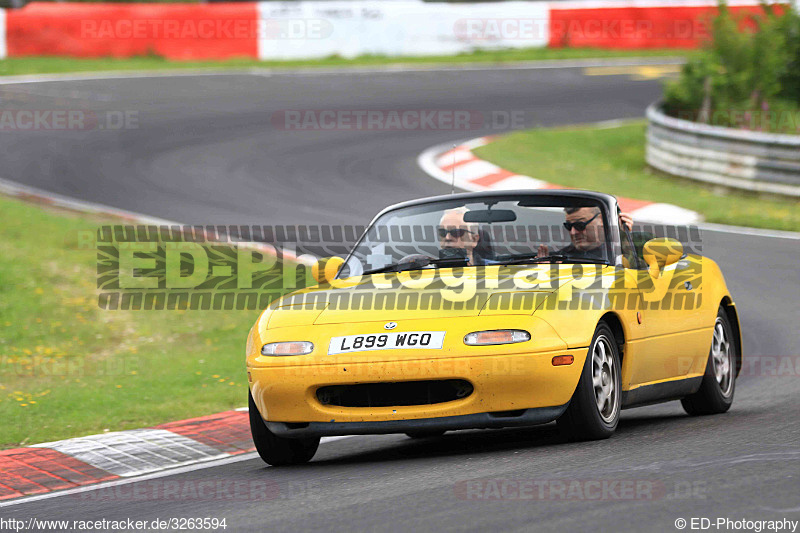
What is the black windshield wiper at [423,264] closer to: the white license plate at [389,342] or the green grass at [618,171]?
the white license plate at [389,342]

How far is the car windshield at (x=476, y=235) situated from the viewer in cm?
716

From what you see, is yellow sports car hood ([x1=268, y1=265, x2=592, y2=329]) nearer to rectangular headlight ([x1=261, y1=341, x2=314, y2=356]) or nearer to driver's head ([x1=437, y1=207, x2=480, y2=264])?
rectangular headlight ([x1=261, y1=341, x2=314, y2=356])

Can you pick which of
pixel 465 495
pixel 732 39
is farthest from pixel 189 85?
pixel 465 495

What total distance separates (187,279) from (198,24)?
23285 mm

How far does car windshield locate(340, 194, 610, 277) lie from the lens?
282 inches

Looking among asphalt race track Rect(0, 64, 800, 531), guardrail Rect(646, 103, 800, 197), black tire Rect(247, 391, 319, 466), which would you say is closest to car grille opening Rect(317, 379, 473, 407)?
asphalt race track Rect(0, 64, 800, 531)

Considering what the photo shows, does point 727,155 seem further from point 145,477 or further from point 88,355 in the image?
point 145,477

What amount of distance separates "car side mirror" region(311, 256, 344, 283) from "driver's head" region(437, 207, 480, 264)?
670 millimetres

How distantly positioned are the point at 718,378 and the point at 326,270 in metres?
2.57

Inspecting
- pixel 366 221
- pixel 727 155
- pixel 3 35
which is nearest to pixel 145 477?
pixel 366 221

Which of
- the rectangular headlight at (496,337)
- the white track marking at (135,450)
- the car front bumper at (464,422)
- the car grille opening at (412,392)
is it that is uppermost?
the rectangular headlight at (496,337)

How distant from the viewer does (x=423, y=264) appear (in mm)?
7172

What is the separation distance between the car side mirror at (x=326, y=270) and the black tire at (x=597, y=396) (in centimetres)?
184

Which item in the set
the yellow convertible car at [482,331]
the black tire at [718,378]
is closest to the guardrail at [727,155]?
the black tire at [718,378]
